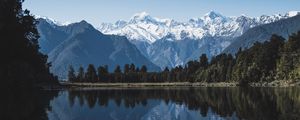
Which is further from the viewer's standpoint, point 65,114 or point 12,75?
point 12,75

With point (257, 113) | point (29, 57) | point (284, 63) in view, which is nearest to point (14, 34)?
point (29, 57)

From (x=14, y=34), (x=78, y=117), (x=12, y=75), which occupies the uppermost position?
(x=14, y=34)

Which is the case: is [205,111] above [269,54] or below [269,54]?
below

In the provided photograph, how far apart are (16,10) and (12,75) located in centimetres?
1678

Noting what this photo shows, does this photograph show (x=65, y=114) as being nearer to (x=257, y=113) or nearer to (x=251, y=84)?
(x=257, y=113)

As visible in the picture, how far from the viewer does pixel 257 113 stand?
6056cm

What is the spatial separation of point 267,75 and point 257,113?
5245 inches

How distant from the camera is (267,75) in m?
190

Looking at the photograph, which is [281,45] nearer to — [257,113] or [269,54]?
[269,54]

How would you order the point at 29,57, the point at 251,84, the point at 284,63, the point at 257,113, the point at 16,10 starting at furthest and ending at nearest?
the point at 251,84, the point at 284,63, the point at 29,57, the point at 16,10, the point at 257,113

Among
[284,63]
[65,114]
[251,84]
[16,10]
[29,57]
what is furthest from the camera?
[251,84]

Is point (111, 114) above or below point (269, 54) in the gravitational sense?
below

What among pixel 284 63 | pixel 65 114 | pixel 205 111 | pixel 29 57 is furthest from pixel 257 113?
pixel 284 63

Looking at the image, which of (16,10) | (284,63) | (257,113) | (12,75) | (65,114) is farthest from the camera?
(284,63)
